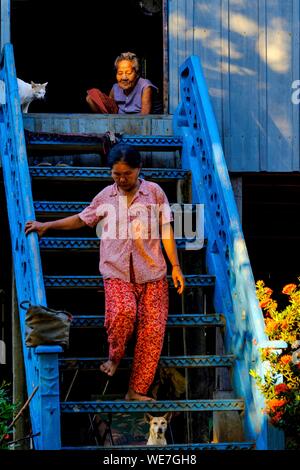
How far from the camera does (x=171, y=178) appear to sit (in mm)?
9297

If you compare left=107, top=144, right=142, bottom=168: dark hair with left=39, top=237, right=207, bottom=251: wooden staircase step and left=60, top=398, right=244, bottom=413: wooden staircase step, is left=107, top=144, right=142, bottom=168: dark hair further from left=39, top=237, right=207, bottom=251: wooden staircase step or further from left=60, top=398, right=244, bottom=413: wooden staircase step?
left=60, top=398, right=244, bottom=413: wooden staircase step

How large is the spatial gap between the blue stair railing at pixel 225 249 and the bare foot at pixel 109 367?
83cm

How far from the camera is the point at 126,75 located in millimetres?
10453

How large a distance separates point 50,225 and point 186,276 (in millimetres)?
1201

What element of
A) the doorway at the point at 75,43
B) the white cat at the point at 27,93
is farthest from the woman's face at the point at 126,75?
the doorway at the point at 75,43

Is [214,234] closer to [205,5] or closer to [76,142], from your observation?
[76,142]

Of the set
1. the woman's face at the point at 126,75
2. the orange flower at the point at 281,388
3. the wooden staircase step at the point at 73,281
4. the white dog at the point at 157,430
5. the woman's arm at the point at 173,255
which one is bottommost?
the white dog at the point at 157,430

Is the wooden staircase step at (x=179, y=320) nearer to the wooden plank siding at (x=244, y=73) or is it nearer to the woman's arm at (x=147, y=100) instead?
the wooden plank siding at (x=244, y=73)

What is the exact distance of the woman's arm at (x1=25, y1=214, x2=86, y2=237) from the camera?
762 centimetres

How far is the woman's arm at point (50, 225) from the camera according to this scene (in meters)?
7.62

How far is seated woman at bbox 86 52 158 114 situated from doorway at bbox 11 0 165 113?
4.51 meters

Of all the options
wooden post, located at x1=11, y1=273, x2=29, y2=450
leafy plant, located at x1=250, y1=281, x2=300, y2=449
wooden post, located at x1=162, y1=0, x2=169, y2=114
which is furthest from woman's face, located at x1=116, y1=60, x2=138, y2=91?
leafy plant, located at x1=250, y1=281, x2=300, y2=449
